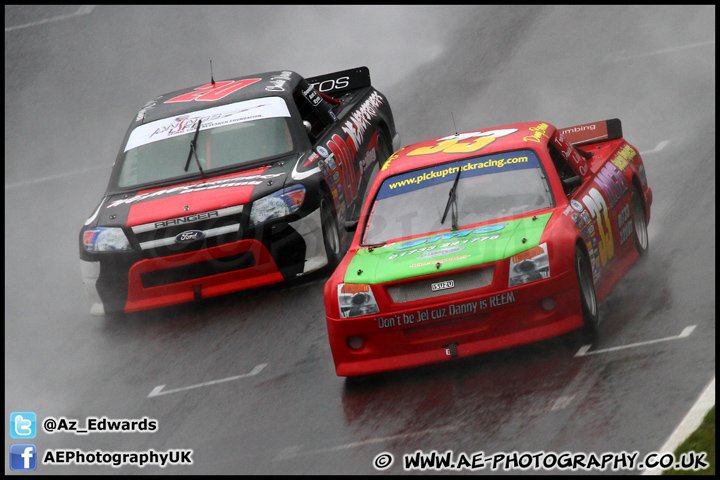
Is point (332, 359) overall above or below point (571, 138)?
below

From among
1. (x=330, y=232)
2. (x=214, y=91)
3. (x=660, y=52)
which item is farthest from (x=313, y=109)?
(x=660, y=52)

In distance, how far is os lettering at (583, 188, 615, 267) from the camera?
302 inches

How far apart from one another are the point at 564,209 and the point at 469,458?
2215 millimetres

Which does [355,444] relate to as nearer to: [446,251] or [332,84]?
[446,251]

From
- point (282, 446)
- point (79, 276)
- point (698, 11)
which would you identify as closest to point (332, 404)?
point (282, 446)

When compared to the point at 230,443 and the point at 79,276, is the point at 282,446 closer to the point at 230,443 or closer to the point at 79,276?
the point at 230,443

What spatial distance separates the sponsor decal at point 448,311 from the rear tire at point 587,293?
0.51 metres

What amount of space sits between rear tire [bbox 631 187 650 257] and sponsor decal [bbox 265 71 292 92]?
354cm

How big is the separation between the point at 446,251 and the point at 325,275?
245 cm

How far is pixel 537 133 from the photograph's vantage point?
8.19 m

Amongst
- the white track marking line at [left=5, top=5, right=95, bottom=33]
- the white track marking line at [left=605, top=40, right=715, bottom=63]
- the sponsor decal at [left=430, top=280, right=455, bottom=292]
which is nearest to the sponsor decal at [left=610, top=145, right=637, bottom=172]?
the sponsor decal at [left=430, top=280, right=455, bottom=292]

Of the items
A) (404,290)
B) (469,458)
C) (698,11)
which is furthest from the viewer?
(698,11)

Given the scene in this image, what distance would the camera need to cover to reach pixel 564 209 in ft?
24.0

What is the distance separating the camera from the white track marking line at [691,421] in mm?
5379
